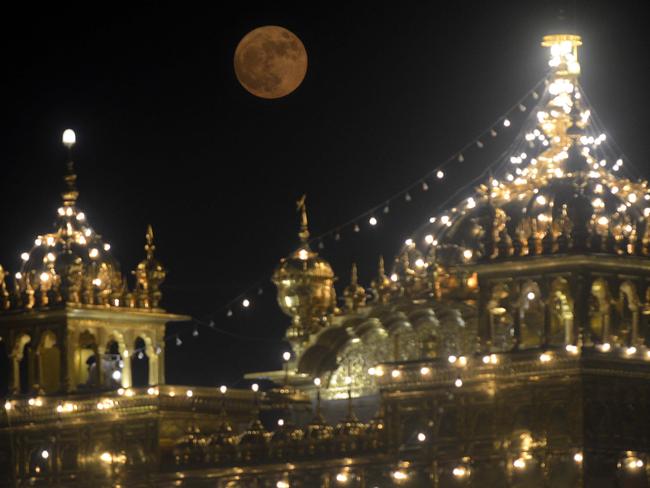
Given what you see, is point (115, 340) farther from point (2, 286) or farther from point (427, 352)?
point (427, 352)

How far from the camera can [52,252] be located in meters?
49.4

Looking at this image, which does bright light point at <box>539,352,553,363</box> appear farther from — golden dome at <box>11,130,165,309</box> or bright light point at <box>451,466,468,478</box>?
golden dome at <box>11,130,165,309</box>

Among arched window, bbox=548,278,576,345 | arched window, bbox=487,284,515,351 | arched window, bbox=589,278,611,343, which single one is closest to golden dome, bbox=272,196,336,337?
arched window, bbox=487,284,515,351

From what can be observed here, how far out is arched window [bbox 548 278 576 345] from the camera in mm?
42312

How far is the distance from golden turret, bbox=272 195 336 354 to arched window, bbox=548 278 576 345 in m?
6.39

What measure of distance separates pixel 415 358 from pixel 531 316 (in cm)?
265

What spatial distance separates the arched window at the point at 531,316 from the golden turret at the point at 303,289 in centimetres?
588

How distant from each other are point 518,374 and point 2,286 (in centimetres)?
1075

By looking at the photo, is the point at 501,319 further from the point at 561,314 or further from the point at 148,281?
the point at 148,281

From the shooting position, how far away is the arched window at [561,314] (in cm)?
4231

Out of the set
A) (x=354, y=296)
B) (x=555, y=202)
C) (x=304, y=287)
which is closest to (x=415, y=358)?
(x=354, y=296)

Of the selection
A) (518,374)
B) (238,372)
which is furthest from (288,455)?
(238,372)

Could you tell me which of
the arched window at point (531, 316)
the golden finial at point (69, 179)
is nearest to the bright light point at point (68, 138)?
the golden finial at point (69, 179)

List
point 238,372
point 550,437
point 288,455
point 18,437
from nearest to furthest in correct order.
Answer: point 550,437 → point 288,455 → point 18,437 → point 238,372
